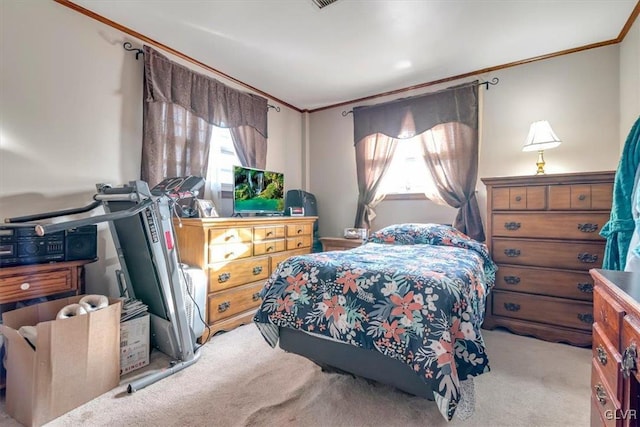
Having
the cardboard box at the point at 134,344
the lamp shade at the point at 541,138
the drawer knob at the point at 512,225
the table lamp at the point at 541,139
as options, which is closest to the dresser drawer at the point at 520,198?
the drawer knob at the point at 512,225

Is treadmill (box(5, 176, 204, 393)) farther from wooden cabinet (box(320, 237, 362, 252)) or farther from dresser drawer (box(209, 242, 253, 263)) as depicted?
wooden cabinet (box(320, 237, 362, 252))

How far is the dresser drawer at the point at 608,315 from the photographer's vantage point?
84 cm

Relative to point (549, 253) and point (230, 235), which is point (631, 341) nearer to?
point (549, 253)

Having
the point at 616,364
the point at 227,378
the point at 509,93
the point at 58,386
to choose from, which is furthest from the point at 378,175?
the point at 58,386

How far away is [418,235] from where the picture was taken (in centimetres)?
285


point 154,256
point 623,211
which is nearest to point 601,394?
point 623,211

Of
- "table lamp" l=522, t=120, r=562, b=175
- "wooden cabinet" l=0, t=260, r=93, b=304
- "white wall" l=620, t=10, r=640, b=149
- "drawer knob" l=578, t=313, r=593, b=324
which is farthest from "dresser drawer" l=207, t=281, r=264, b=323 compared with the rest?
"white wall" l=620, t=10, r=640, b=149

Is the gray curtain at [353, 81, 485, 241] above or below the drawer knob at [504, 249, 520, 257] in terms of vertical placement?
above

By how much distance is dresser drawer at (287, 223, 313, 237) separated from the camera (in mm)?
3254

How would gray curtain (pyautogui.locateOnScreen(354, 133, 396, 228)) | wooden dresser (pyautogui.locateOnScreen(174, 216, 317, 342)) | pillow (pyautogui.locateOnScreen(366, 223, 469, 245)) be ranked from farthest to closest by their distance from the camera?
gray curtain (pyautogui.locateOnScreen(354, 133, 396, 228))
pillow (pyautogui.locateOnScreen(366, 223, 469, 245))
wooden dresser (pyautogui.locateOnScreen(174, 216, 317, 342))

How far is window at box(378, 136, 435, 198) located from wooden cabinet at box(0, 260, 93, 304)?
3.04 metres

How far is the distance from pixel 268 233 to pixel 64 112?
5.96ft

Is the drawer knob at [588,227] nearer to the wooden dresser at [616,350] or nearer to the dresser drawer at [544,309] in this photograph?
the dresser drawer at [544,309]

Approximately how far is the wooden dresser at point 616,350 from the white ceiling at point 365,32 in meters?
2.08
